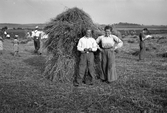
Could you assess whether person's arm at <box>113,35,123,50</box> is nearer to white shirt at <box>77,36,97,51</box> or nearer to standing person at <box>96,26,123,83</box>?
standing person at <box>96,26,123,83</box>

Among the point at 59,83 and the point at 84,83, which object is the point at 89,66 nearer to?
the point at 84,83

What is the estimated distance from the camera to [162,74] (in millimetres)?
8469

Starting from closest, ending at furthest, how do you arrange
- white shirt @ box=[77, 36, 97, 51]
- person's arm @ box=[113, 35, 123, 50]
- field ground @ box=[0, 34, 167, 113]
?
field ground @ box=[0, 34, 167, 113] < white shirt @ box=[77, 36, 97, 51] < person's arm @ box=[113, 35, 123, 50]

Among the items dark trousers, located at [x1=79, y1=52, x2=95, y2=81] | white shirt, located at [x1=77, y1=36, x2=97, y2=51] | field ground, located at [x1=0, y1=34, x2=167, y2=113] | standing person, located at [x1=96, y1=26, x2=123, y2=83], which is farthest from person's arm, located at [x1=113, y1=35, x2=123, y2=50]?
field ground, located at [x1=0, y1=34, x2=167, y2=113]

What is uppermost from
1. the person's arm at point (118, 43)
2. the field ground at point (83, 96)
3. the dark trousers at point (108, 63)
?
the person's arm at point (118, 43)

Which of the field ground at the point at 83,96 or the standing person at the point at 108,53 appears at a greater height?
the standing person at the point at 108,53

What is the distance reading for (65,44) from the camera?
7.36m

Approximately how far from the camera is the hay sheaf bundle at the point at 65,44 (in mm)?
7277

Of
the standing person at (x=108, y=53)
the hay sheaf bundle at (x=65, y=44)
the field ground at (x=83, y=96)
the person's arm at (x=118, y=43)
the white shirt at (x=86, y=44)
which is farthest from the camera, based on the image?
the hay sheaf bundle at (x=65, y=44)

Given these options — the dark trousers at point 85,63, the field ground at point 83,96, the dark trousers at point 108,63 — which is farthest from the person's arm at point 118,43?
the field ground at point 83,96

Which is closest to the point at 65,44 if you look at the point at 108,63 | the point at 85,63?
the point at 85,63

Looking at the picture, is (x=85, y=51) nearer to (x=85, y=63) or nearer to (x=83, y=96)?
(x=85, y=63)

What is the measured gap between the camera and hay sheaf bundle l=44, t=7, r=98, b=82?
7277 mm

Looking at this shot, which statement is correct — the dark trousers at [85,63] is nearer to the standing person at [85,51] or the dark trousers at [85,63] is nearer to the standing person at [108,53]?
the standing person at [85,51]
